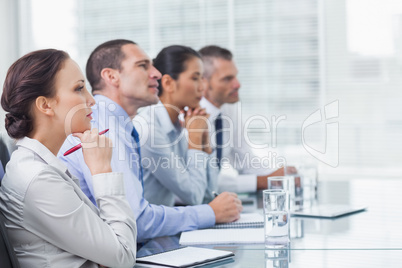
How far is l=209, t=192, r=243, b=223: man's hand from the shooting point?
1878 mm

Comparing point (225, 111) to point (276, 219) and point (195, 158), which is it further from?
point (276, 219)

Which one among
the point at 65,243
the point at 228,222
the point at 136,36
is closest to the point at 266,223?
the point at 228,222

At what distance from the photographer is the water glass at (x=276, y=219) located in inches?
60.9

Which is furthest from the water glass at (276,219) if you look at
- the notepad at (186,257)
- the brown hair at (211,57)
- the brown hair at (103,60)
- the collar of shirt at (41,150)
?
the brown hair at (211,57)

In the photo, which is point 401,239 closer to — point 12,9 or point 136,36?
point 136,36

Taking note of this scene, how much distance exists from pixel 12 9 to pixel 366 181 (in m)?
4.03

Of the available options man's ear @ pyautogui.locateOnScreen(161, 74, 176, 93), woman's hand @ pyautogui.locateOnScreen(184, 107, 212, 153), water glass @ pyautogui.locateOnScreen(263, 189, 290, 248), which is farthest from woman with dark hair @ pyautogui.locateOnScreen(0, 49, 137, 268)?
man's ear @ pyautogui.locateOnScreen(161, 74, 176, 93)

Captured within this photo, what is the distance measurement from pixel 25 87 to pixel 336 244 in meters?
1.02

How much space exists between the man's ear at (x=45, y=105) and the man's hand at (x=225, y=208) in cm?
78

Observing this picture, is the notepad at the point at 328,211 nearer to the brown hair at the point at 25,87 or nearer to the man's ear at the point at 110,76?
the man's ear at the point at 110,76

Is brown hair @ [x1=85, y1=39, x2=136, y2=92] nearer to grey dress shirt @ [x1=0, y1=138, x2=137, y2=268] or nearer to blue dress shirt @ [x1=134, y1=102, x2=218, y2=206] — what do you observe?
blue dress shirt @ [x1=134, y1=102, x2=218, y2=206]

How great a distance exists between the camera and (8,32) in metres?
5.21

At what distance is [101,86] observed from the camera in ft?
6.82

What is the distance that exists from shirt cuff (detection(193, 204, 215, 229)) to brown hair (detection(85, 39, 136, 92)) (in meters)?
0.66
